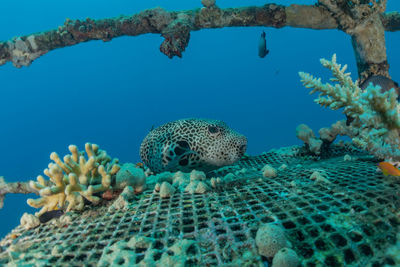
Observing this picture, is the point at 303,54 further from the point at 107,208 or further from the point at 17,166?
the point at 107,208

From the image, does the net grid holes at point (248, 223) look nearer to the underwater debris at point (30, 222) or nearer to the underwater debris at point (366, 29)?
the underwater debris at point (30, 222)

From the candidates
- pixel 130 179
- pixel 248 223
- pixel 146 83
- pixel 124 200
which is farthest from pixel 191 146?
pixel 146 83

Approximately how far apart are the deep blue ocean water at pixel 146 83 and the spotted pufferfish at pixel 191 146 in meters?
67.2

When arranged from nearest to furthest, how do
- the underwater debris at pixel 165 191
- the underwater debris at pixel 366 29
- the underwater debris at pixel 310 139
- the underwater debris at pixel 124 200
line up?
the underwater debris at pixel 124 200 → the underwater debris at pixel 165 191 → the underwater debris at pixel 310 139 → the underwater debris at pixel 366 29

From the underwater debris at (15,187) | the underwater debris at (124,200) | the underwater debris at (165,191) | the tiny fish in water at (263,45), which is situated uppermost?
the tiny fish in water at (263,45)

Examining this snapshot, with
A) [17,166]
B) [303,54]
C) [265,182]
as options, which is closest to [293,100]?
[303,54]

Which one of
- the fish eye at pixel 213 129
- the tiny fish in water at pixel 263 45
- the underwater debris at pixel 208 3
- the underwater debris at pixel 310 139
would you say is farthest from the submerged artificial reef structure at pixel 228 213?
the tiny fish in water at pixel 263 45

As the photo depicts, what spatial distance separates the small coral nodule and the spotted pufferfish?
1264 mm

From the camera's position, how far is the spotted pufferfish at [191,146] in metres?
3.74

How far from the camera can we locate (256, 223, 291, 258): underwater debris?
126 centimetres

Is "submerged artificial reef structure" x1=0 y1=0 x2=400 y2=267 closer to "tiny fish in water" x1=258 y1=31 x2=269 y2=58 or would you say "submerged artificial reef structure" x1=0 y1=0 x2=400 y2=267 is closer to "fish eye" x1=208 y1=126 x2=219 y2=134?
"fish eye" x1=208 y1=126 x2=219 y2=134

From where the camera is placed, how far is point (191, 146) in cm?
379

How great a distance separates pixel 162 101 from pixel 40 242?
9877 centimetres

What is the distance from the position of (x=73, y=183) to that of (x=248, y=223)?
1627mm
